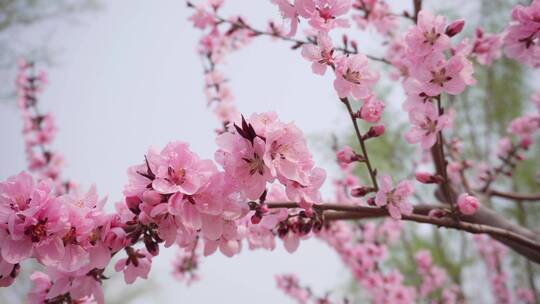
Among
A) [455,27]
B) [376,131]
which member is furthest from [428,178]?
[455,27]

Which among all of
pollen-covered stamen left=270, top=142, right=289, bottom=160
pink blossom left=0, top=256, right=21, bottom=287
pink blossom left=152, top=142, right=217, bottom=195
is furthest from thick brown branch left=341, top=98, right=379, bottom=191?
pink blossom left=0, top=256, right=21, bottom=287

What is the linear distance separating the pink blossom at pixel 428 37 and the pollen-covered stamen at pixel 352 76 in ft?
0.87

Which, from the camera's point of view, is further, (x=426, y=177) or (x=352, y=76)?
(x=426, y=177)

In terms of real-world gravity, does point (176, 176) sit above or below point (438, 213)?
above

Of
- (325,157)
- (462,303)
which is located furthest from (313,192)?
(325,157)

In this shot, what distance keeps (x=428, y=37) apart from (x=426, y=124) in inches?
12.1

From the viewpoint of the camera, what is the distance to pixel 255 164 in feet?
2.86

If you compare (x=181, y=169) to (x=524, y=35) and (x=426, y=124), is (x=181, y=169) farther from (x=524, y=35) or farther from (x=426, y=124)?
(x=524, y=35)

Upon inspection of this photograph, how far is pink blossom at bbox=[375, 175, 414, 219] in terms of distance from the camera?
3.84 ft

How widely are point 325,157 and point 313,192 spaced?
6053 mm

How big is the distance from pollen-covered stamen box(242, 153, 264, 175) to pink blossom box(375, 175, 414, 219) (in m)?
0.49

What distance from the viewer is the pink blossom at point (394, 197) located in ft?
3.84

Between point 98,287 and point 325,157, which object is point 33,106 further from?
point 325,157

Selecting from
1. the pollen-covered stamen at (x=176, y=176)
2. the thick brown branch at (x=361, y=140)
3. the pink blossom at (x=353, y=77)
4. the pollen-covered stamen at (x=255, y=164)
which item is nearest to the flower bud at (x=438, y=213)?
the thick brown branch at (x=361, y=140)
